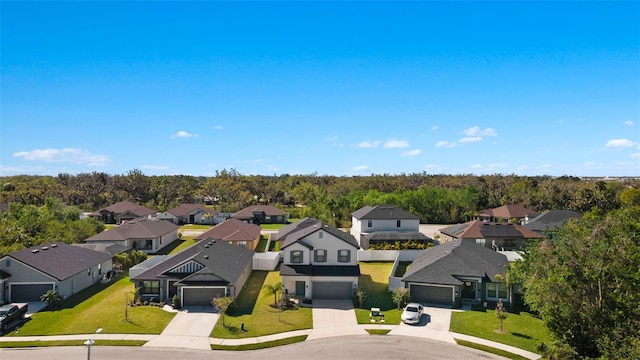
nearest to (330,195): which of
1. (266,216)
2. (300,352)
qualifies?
(266,216)

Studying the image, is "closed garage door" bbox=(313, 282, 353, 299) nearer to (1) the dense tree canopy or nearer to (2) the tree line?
(1) the dense tree canopy

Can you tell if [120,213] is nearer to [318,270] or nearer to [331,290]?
[318,270]

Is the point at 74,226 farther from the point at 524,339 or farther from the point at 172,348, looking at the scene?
the point at 524,339

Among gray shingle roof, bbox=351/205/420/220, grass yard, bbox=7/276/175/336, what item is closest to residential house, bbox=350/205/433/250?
gray shingle roof, bbox=351/205/420/220

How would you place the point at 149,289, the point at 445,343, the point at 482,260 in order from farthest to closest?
1. the point at 482,260
2. the point at 149,289
3. the point at 445,343

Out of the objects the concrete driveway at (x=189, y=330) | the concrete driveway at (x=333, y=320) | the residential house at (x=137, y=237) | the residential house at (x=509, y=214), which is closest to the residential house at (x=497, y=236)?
the residential house at (x=509, y=214)

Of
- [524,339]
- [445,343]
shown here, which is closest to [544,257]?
[524,339]
